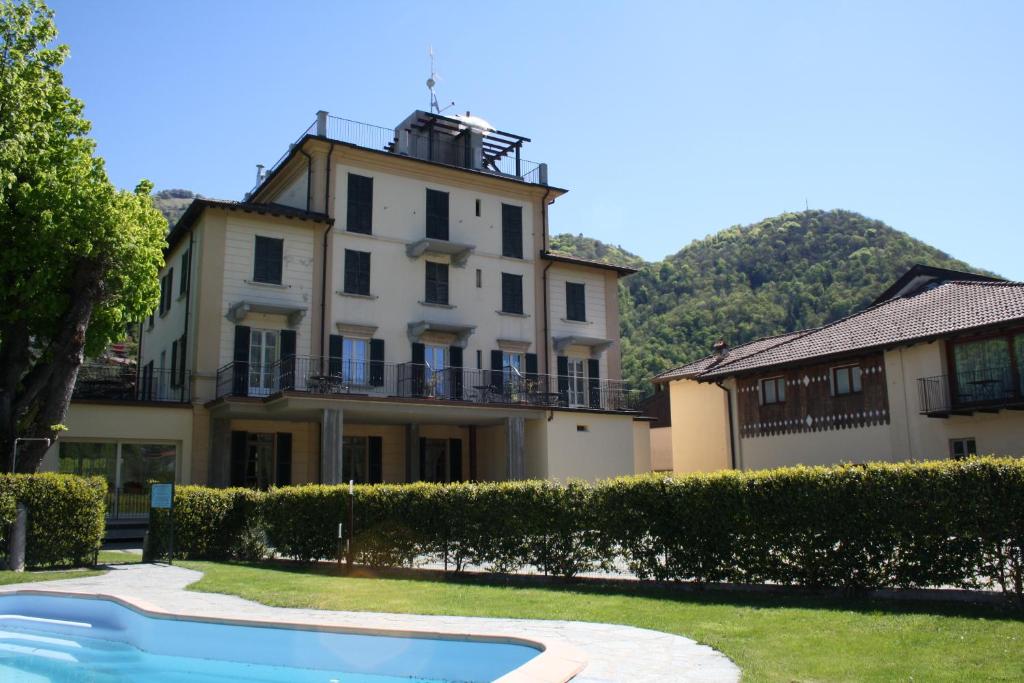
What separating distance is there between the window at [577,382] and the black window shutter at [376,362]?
23.5 feet

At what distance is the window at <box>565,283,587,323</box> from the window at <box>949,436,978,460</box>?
12.9 meters

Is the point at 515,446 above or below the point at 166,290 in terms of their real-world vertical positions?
below

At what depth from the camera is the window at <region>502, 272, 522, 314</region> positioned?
31.0 meters

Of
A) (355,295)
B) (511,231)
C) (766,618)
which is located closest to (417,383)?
(355,295)

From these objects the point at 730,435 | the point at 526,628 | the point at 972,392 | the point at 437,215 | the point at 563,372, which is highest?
the point at 437,215

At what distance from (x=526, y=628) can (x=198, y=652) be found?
4.09m

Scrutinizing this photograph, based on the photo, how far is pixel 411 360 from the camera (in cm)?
2862

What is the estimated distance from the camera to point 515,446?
91.0 feet

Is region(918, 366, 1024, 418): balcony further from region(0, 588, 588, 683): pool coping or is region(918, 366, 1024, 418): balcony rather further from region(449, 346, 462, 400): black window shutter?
region(0, 588, 588, 683): pool coping

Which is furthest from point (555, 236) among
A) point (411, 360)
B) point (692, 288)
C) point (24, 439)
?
point (24, 439)

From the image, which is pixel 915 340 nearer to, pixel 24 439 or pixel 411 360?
pixel 411 360

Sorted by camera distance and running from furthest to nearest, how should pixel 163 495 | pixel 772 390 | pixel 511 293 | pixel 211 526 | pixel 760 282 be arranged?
1. pixel 760 282
2. pixel 772 390
3. pixel 511 293
4. pixel 211 526
5. pixel 163 495

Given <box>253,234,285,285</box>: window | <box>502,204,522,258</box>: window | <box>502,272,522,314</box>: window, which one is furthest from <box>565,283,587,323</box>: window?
<box>253,234,285,285</box>: window

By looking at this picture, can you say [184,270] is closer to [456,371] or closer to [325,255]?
[325,255]
